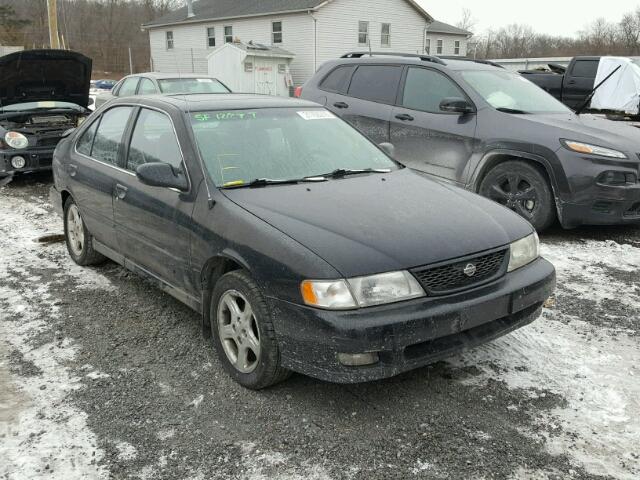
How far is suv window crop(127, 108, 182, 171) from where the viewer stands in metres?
3.95

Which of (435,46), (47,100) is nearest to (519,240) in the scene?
(47,100)

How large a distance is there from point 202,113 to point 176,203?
68 cm

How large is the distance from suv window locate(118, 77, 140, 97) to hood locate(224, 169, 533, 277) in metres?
8.84

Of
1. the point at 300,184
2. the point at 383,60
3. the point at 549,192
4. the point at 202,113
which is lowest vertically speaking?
the point at 549,192

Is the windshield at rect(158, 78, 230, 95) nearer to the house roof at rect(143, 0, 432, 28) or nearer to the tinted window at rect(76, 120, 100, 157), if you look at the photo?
the tinted window at rect(76, 120, 100, 157)

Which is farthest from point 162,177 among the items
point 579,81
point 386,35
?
point 386,35

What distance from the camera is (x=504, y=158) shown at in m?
6.37

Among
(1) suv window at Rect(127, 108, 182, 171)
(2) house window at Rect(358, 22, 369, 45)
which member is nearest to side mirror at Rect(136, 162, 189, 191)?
(1) suv window at Rect(127, 108, 182, 171)

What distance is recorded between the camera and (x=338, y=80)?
7.91m

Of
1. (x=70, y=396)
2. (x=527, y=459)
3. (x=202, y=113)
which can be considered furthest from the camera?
(x=202, y=113)

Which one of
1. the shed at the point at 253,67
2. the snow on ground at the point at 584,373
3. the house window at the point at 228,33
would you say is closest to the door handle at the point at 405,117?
the snow on ground at the point at 584,373

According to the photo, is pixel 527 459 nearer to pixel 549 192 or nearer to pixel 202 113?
pixel 202 113

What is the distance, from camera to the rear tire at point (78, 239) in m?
5.25

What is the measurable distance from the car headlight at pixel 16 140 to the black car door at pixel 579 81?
1264 cm
